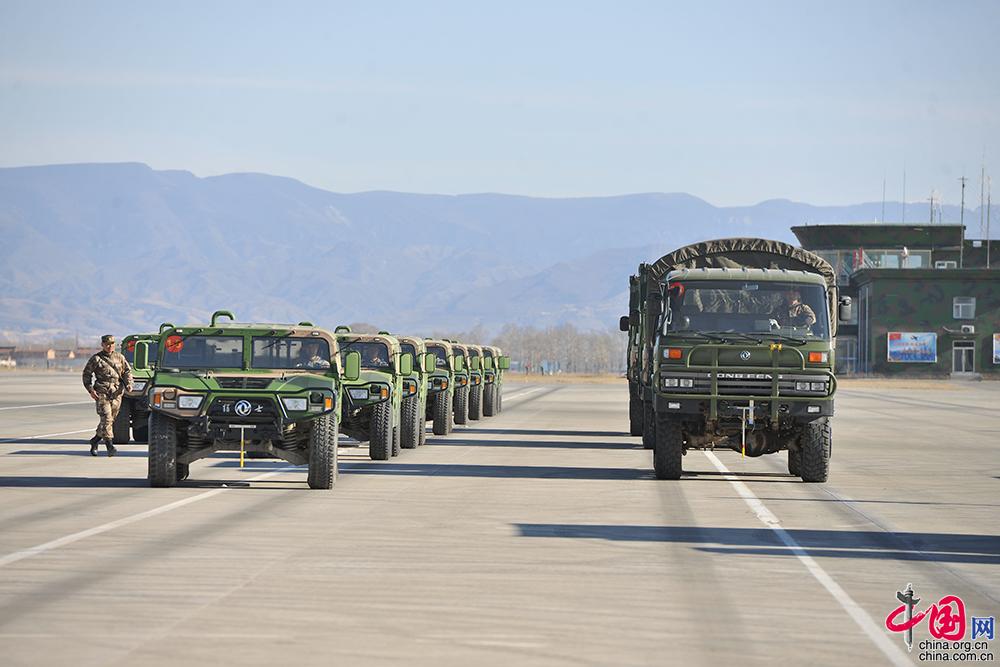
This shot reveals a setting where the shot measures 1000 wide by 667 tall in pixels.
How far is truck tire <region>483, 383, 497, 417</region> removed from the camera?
4300cm

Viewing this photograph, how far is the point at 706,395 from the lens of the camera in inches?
835

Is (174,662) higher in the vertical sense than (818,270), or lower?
lower

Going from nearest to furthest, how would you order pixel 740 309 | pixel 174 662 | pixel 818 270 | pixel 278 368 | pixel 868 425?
1. pixel 174 662
2. pixel 278 368
3. pixel 740 309
4. pixel 818 270
5. pixel 868 425

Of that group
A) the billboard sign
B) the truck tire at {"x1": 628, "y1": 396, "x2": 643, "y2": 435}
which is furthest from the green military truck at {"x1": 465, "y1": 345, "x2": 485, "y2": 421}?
the billboard sign

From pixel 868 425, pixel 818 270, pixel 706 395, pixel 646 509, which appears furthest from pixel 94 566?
pixel 868 425

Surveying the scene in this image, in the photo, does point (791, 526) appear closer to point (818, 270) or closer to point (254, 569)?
point (254, 569)

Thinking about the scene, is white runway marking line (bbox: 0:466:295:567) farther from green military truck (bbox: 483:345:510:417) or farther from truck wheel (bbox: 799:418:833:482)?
green military truck (bbox: 483:345:510:417)

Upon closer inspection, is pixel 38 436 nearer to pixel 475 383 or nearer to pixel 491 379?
pixel 475 383

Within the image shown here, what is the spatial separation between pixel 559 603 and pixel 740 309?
37.3 feet

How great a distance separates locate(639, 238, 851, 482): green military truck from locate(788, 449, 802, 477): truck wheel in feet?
0.04

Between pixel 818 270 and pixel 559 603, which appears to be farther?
pixel 818 270

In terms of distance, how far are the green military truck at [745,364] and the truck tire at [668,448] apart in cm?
1

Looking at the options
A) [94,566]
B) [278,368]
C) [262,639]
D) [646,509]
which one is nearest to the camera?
[262,639]

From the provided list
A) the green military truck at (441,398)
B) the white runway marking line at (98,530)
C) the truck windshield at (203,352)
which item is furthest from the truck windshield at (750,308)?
the green military truck at (441,398)
